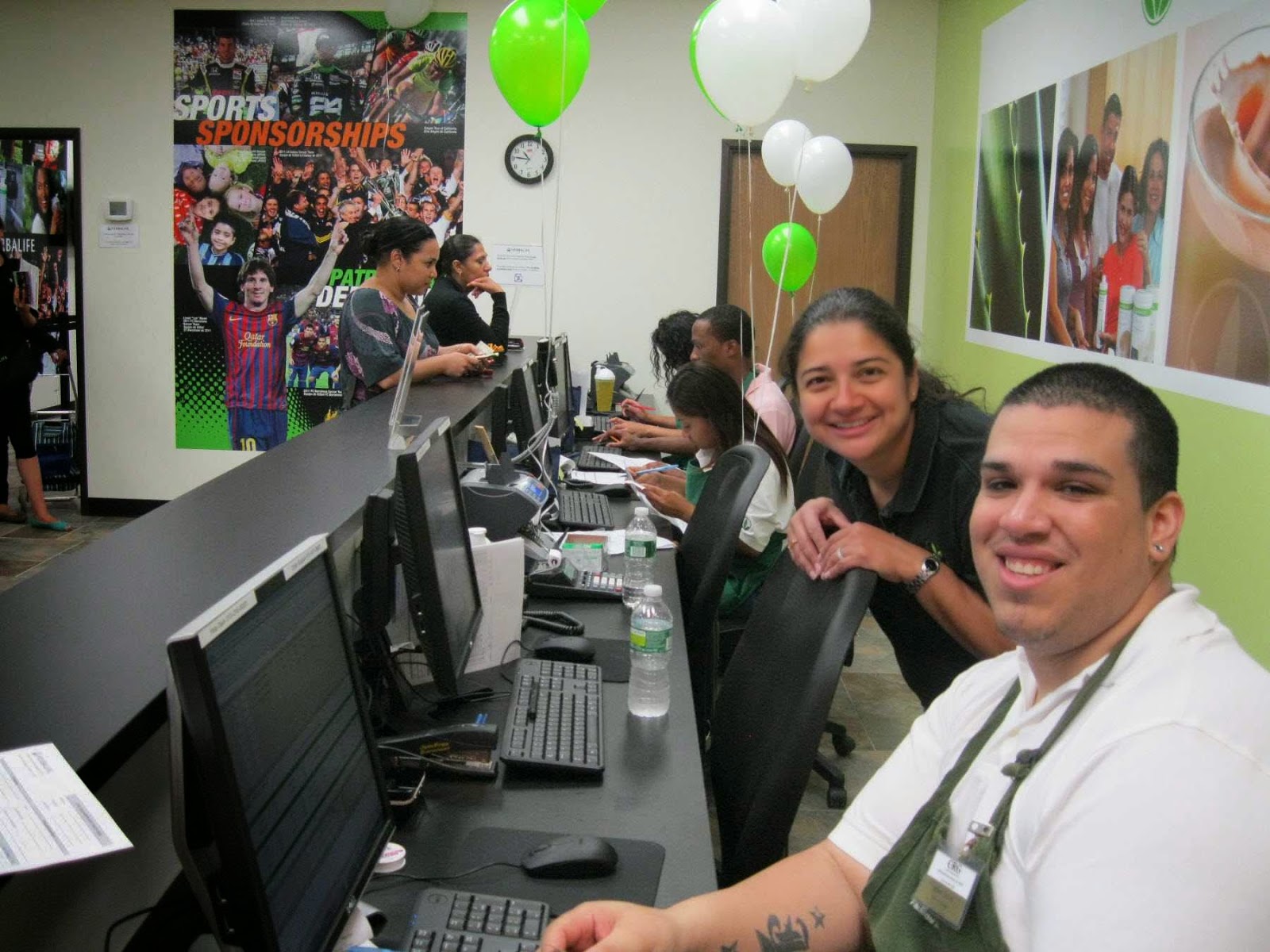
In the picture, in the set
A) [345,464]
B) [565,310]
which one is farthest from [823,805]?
[565,310]

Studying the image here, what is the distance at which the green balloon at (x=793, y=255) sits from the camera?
17.2ft

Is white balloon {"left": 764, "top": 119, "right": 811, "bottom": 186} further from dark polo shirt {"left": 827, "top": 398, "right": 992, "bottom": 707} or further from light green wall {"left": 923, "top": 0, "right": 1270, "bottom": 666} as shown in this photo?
dark polo shirt {"left": 827, "top": 398, "right": 992, "bottom": 707}

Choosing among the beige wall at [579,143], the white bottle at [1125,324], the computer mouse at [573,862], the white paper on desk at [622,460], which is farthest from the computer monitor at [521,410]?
the beige wall at [579,143]

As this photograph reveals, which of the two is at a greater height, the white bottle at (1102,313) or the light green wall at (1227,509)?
the white bottle at (1102,313)

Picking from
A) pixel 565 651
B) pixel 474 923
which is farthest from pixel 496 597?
pixel 474 923

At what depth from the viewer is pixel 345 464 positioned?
2232 millimetres

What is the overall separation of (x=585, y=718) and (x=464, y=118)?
517cm

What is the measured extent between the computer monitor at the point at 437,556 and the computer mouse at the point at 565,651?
0.60ft

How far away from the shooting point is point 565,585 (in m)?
2.56

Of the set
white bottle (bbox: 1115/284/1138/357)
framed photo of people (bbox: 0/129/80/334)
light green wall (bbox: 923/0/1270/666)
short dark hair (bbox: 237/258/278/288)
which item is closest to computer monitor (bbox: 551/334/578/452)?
light green wall (bbox: 923/0/1270/666)

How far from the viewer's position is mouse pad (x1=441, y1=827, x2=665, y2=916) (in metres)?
1.33

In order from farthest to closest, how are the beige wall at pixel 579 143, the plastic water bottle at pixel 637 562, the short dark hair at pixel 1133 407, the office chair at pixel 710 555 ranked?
1. the beige wall at pixel 579 143
2. the plastic water bottle at pixel 637 562
3. the office chair at pixel 710 555
4. the short dark hair at pixel 1133 407

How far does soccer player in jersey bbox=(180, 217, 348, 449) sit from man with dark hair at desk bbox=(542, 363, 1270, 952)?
226 inches

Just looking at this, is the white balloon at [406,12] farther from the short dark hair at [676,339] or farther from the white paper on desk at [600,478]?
the white paper on desk at [600,478]
